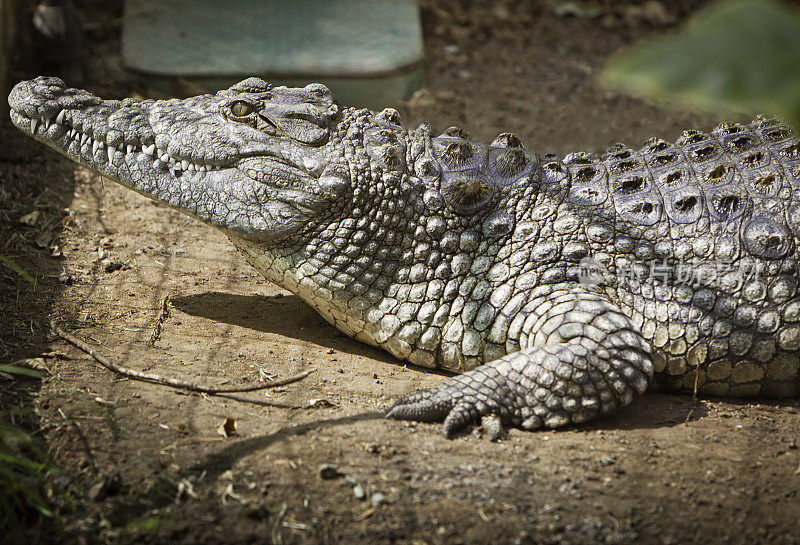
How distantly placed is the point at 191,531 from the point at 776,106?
2249 millimetres

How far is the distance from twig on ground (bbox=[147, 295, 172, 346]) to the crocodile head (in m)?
0.65

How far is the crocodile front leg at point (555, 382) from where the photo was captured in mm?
3355

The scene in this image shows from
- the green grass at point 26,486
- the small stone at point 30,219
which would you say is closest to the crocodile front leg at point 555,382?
the green grass at point 26,486

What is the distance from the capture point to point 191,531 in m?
2.62

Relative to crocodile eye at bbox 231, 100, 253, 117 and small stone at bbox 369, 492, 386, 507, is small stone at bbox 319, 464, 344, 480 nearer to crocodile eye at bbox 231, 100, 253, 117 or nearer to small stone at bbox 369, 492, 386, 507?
small stone at bbox 369, 492, 386, 507

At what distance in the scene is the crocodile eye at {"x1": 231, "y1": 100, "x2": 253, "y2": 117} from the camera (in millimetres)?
3965

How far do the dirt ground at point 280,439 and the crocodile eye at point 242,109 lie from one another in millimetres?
1150

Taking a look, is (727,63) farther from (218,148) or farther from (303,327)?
(303,327)

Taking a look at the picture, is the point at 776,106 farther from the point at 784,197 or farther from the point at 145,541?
the point at 784,197

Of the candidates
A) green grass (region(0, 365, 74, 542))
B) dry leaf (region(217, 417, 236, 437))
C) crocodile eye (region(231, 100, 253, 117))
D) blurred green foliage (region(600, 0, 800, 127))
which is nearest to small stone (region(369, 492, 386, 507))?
dry leaf (region(217, 417, 236, 437))

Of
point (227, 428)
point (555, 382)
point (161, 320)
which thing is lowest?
point (227, 428)

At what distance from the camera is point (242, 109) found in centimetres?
396

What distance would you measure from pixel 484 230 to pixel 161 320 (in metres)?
1.86

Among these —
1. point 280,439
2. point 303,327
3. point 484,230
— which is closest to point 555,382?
point 484,230
